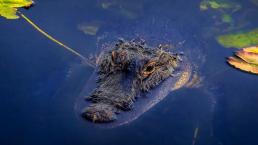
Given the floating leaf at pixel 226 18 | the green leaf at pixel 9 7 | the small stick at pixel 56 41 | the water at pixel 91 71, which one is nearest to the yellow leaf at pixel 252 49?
the water at pixel 91 71

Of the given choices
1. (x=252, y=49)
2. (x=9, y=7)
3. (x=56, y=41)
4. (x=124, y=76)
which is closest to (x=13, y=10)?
(x=9, y=7)

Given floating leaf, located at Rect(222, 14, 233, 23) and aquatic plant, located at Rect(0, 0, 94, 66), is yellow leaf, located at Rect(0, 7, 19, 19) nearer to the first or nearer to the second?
aquatic plant, located at Rect(0, 0, 94, 66)

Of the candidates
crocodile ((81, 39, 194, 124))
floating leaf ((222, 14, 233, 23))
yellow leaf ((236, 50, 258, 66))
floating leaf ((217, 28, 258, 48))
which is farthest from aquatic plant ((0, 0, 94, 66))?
floating leaf ((222, 14, 233, 23))

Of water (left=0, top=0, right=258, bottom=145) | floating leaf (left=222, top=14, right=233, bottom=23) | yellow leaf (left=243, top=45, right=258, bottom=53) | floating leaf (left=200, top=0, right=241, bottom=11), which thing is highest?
floating leaf (left=200, top=0, right=241, bottom=11)

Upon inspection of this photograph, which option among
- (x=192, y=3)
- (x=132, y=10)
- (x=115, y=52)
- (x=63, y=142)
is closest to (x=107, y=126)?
(x=63, y=142)

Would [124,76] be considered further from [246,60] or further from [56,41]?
[246,60]

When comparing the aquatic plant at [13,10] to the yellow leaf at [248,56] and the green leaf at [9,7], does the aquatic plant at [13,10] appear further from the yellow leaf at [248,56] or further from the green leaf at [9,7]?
the yellow leaf at [248,56]
